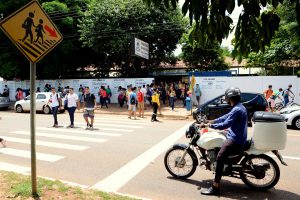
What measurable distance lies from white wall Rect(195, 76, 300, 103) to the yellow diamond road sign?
63.9 ft

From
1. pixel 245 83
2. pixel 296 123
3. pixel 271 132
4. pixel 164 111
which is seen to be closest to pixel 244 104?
pixel 296 123

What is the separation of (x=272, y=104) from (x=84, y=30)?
1491cm

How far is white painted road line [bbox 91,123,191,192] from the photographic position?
6703mm

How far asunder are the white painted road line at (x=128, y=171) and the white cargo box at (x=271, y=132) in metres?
2.74

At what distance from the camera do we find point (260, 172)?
6293 mm

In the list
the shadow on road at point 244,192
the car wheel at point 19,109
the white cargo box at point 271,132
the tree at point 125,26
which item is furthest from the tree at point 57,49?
the white cargo box at point 271,132

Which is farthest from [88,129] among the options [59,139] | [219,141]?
[219,141]

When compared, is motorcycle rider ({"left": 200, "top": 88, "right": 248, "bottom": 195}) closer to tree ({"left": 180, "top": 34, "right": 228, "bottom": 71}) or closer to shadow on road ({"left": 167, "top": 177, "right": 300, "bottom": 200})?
shadow on road ({"left": 167, "top": 177, "right": 300, "bottom": 200})

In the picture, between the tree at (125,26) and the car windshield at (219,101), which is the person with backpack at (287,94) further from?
the tree at (125,26)

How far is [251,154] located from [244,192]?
27.7 inches

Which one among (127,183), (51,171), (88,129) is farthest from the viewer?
(88,129)

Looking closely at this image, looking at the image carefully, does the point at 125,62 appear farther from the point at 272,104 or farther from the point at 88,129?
the point at 88,129

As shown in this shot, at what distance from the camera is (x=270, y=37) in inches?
121

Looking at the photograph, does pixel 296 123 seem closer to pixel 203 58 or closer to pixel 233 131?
pixel 233 131
